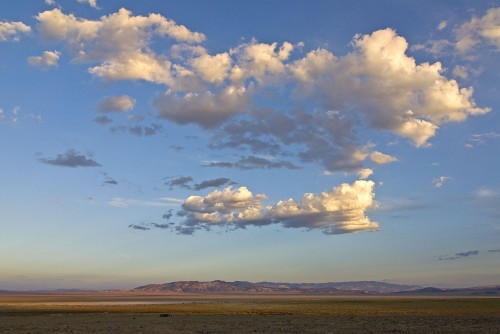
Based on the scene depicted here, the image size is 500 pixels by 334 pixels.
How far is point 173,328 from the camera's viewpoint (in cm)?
4222

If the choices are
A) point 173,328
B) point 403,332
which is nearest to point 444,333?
point 403,332

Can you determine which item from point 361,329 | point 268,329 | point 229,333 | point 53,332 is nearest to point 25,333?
point 53,332

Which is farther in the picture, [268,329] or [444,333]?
[268,329]

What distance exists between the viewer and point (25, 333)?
37.3 meters

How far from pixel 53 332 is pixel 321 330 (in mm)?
20610

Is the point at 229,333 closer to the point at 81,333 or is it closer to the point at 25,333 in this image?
the point at 81,333

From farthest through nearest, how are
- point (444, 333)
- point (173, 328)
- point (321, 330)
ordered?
point (173, 328), point (321, 330), point (444, 333)

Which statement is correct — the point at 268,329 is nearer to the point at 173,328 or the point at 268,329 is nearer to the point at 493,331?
the point at 173,328

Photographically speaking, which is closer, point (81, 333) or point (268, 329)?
point (81, 333)

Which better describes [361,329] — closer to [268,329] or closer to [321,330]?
[321,330]

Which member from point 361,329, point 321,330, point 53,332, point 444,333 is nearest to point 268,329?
point 321,330

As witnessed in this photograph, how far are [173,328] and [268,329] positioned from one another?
8.26 meters

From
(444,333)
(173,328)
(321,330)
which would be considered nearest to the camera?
(444,333)

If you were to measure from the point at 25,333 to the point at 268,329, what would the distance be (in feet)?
60.5
